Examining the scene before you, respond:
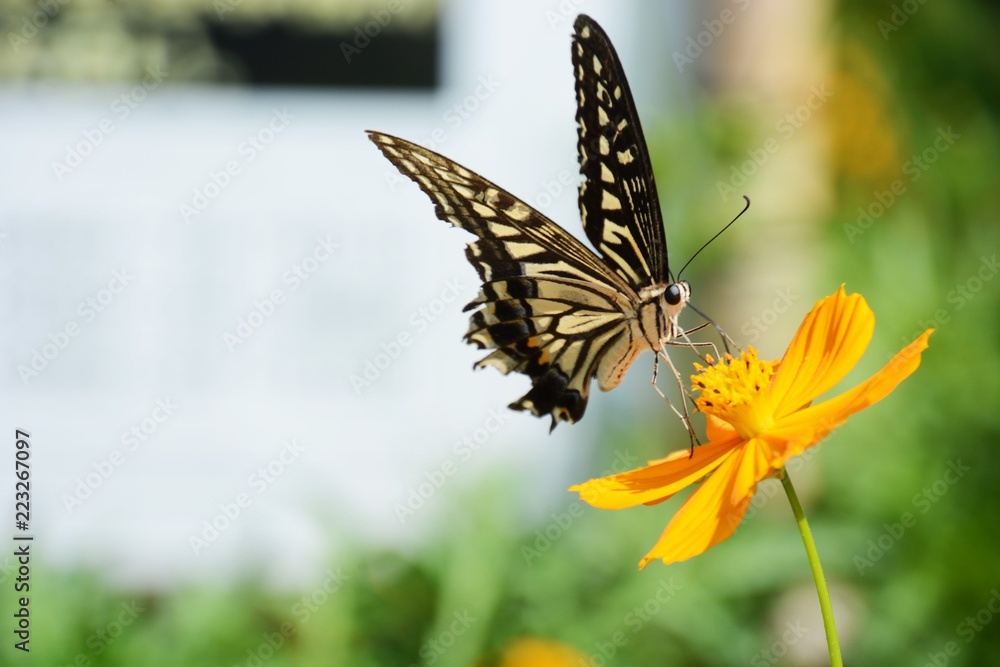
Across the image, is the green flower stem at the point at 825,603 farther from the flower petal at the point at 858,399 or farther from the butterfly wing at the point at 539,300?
the butterfly wing at the point at 539,300

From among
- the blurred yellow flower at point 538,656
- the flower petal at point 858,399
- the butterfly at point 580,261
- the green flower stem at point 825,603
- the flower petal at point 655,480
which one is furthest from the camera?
the blurred yellow flower at point 538,656

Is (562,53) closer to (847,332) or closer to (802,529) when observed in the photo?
(847,332)

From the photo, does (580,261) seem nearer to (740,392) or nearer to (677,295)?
(677,295)

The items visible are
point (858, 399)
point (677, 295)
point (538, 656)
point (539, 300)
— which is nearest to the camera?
point (858, 399)

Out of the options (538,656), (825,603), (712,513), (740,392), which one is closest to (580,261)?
(740,392)

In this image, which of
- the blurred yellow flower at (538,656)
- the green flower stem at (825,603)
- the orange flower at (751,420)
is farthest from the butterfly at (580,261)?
the blurred yellow flower at (538,656)

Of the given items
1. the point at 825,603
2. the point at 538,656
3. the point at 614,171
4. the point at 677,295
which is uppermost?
the point at 614,171

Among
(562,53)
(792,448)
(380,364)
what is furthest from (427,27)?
(792,448)

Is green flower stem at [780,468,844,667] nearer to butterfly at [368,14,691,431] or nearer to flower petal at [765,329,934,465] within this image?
flower petal at [765,329,934,465]
